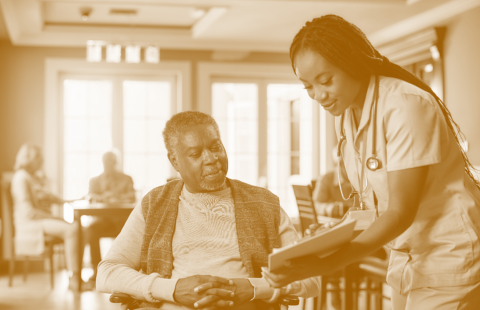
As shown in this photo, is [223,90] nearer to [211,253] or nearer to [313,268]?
[211,253]

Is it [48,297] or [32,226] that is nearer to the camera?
[48,297]

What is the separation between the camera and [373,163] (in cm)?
126

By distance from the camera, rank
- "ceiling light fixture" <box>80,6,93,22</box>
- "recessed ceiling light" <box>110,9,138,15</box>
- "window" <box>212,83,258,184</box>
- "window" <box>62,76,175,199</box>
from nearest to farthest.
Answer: "ceiling light fixture" <box>80,6,93,22</box> < "recessed ceiling light" <box>110,9,138,15</box> < "window" <box>62,76,175,199</box> < "window" <box>212,83,258,184</box>

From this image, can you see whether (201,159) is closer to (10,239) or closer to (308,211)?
(308,211)

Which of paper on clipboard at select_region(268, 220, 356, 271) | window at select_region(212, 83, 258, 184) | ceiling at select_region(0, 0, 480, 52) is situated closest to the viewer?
paper on clipboard at select_region(268, 220, 356, 271)

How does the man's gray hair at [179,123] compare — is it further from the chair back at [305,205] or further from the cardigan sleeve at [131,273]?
the chair back at [305,205]

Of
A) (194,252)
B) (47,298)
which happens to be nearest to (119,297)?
(194,252)

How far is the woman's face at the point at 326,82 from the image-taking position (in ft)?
4.01

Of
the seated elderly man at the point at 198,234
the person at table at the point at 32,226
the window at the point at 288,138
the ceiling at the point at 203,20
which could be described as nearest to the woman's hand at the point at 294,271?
the seated elderly man at the point at 198,234

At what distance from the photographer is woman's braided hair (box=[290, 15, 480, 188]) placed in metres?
1.21

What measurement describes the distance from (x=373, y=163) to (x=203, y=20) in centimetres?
494

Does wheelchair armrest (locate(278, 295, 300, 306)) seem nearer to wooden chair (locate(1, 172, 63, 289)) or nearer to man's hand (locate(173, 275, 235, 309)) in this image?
man's hand (locate(173, 275, 235, 309))

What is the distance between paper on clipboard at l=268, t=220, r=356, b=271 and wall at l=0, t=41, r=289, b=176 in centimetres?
589

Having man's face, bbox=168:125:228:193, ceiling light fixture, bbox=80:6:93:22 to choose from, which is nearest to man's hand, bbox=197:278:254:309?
man's face, bbox=168:125:228:193
